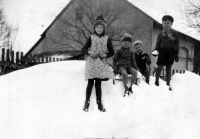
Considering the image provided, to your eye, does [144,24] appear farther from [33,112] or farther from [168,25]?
[33,112]

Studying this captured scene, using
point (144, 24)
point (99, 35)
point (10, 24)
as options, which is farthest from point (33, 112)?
point (10, 24)

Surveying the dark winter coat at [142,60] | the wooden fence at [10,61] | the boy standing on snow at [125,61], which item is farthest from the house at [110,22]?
the boy standing on snow at [125,61]

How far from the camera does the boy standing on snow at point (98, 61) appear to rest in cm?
453

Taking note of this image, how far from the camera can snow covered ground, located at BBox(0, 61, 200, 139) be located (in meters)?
3.94

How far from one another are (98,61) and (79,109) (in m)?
1.00

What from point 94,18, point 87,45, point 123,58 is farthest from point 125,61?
point 94,18

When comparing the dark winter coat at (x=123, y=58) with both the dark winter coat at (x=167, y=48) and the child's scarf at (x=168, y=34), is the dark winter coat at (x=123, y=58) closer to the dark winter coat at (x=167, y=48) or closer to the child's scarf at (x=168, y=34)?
the dark winter coat at (x=167, y=48)

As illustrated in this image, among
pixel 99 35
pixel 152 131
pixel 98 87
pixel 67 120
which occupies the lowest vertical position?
pixel 152 131

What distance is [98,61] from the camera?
4617 millimetres

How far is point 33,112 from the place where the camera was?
4156mm

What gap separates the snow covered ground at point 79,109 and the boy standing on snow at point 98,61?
0.94 feet

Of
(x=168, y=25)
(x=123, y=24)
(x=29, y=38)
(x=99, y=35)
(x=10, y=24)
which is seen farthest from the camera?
(x=29, y=38)

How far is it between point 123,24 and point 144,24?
63.1 inches

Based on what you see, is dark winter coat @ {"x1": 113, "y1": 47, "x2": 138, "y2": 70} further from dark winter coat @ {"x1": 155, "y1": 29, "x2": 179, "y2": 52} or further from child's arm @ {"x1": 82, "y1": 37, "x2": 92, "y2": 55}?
child's arm @ {"x1": 82, "y1": 37, "x2": 92, "y2": 55}
